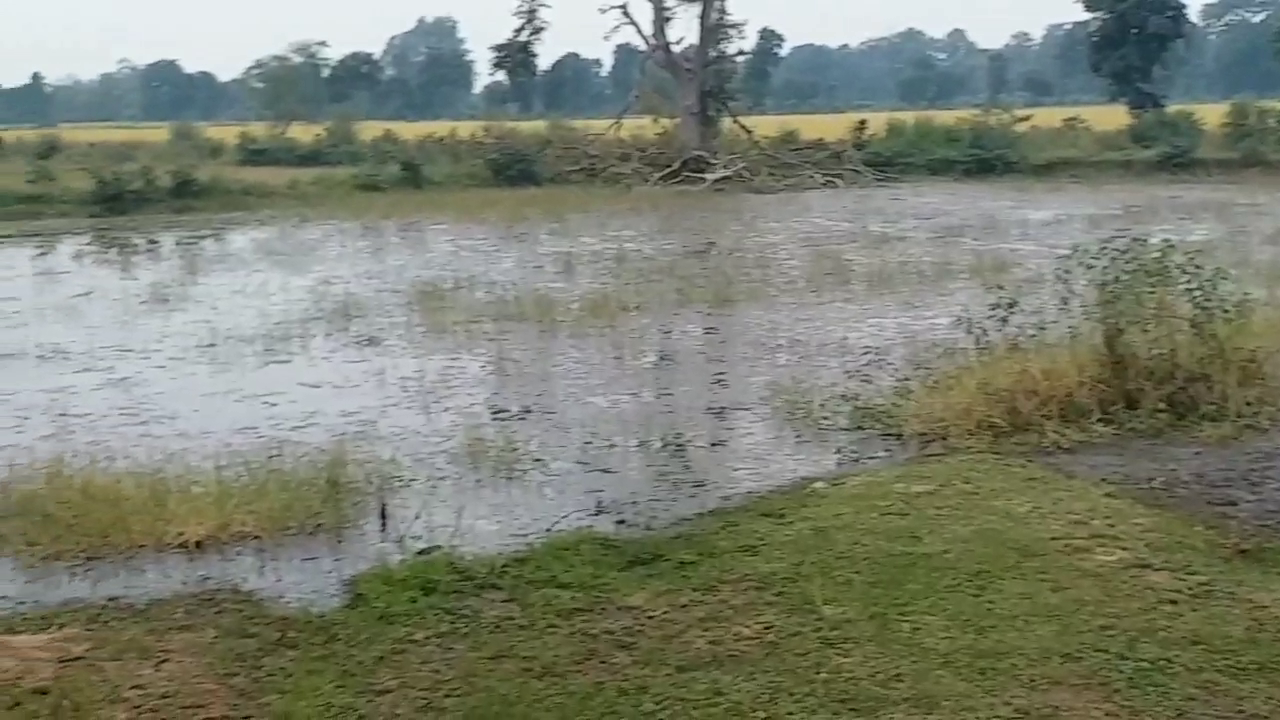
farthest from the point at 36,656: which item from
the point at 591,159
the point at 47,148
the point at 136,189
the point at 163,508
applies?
the point at 47,148

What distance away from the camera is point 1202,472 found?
17.5 ft

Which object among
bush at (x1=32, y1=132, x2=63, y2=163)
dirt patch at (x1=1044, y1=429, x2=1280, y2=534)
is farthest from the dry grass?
bush at (x1=32, y1=132, x2=63, y2=163)

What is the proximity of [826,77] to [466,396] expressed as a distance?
62294 mm

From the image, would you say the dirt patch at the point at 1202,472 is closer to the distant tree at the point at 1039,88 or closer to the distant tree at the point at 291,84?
the distant tree at the point at 291,84

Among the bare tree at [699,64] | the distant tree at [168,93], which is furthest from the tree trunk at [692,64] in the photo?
the distant tree at [168,93]

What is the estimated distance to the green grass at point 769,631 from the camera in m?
3.47

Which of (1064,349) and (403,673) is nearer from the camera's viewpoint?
(403,673)

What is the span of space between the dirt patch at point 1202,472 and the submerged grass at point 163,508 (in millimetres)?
2772

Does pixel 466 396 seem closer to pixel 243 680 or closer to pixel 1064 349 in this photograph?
pixel 1064 349

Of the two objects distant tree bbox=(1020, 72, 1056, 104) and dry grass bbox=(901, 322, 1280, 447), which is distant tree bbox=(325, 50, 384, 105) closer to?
distant tree bbox=(1020, 72, 1056, 104)

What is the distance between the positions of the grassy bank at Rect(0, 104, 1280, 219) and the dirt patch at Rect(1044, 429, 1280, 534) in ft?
48.1

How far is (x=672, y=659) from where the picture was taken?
146 inches

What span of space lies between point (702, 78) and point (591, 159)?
2656 millimetres

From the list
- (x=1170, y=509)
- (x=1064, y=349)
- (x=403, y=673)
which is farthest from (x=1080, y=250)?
(x=403, y=673)
